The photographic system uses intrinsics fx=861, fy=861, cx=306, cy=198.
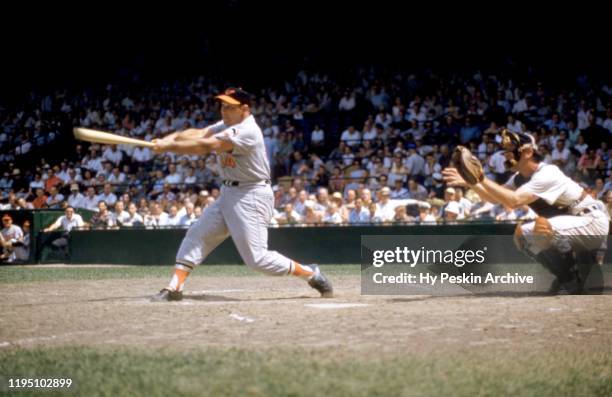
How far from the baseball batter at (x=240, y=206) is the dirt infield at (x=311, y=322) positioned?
1.22 ft

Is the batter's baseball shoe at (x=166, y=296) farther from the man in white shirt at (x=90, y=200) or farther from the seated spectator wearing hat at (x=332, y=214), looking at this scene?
the man in white shirt at (x=90, y=200)

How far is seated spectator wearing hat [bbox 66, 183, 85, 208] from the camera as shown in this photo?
22.2 m

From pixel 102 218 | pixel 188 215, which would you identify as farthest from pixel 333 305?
A: pixel 102 218

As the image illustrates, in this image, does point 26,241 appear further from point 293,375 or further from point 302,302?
point 293,375

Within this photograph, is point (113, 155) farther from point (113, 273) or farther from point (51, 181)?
point (113, 273)

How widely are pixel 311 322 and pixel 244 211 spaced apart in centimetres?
183

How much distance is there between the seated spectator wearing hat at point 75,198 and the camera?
2217 cm

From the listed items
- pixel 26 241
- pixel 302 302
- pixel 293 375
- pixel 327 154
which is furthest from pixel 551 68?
pixel 293 375

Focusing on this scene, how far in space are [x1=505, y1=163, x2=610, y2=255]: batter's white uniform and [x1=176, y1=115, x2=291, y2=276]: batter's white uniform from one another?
250 centimetres

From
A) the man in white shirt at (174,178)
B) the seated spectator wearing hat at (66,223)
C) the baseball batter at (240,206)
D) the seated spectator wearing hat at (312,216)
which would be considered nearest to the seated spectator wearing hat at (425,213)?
the seated spectator wearing hat at (312,216)

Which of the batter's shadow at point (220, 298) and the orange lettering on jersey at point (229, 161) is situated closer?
the orange lettering on jersey at point (229, 161)

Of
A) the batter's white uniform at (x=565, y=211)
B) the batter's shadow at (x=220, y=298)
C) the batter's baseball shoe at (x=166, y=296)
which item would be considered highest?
the batter's white uniform at (x=565, y=211)

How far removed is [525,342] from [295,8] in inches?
962

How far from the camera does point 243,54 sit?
29500 millimetres
